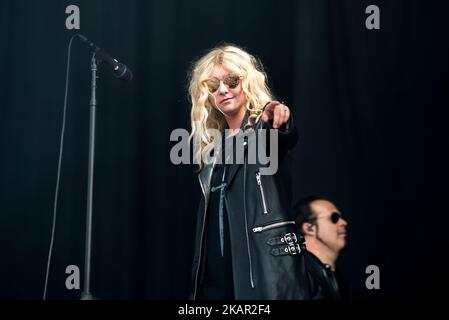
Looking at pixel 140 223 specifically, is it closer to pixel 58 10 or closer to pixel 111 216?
pixel 111 216

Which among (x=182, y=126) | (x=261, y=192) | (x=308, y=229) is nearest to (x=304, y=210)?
(x=308, y=229)

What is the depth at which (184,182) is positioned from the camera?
9.48 ft

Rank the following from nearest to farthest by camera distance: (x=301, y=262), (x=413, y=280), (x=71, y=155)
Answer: (x=301, y=262)
(x=413, y=280)
(x=71, y=155)

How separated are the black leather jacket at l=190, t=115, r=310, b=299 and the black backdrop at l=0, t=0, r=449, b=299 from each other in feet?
2.44

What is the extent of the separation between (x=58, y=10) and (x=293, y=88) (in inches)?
46.6

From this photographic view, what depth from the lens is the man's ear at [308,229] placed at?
280cm

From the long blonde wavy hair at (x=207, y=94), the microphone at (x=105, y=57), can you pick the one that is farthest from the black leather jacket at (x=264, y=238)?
the microphone at (x=105, y=57)

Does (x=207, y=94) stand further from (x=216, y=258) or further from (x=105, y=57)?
(x=216, y=258)

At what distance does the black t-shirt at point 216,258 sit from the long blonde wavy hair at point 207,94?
27 cm

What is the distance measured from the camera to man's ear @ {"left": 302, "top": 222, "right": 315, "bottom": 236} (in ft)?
9.20

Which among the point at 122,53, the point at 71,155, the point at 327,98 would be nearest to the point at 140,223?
the point at 71,155

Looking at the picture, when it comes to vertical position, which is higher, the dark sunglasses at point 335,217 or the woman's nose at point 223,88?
the woman's nose at point 223,88

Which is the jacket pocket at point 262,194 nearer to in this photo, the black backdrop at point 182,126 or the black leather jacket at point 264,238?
the black leather jacket at point 264,238

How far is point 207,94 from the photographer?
2.38 metres
